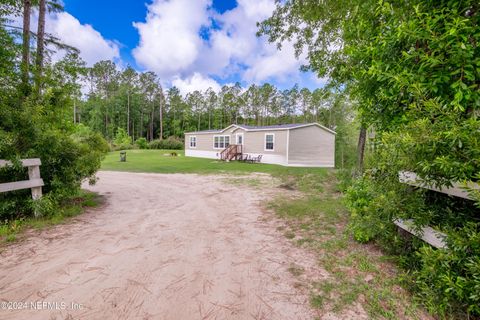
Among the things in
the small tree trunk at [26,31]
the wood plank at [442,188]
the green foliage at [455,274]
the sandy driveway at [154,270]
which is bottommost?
the sandy driveway at [154,270]

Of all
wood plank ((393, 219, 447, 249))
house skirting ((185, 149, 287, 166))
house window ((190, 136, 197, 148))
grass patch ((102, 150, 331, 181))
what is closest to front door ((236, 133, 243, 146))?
house skirting ((185, 149, 287, 166))

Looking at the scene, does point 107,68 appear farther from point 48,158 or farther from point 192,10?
point 48,158

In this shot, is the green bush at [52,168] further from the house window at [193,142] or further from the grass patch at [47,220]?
the house window at [193,142]

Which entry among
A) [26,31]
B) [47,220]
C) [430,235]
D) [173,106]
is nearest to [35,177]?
[47,220]

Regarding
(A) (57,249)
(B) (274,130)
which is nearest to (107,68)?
(B) (274,130)

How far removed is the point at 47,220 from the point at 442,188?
5.67m

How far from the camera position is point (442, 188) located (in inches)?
73.9

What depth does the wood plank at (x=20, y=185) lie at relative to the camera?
3283 millimetres

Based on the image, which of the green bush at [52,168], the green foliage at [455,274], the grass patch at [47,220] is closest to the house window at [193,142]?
the grass patch at [47,220]

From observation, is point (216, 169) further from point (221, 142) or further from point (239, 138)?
point (221, 142)

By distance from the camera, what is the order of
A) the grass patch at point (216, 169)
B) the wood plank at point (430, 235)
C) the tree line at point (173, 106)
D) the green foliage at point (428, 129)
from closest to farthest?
the green foliage at point (428, 129)
the wood plank at point (430, 235)
the grass patch at point (216, 169)
the tree line at point (173, 106)

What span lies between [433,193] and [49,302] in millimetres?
3822

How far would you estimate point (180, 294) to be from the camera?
1.98 m

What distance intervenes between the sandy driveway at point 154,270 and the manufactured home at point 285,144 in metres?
12.6
